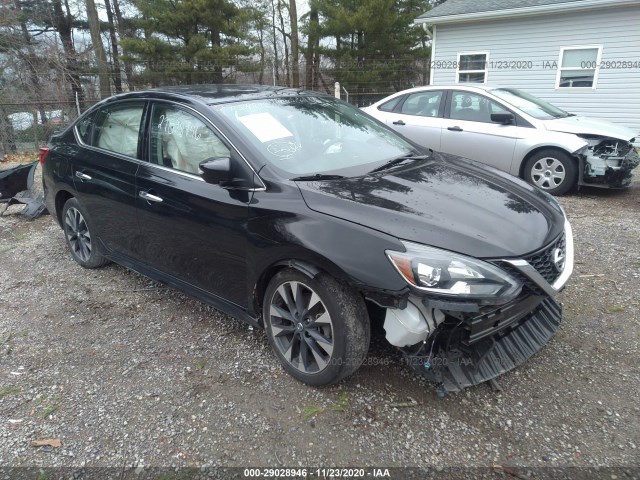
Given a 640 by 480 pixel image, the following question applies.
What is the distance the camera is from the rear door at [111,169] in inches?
138

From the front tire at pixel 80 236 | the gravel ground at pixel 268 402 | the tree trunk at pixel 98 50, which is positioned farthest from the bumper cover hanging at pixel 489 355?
the tree trunk at pixel 98 50

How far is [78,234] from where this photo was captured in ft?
14.4

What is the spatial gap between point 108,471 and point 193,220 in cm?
146

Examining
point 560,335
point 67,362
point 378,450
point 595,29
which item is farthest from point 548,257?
point 595,29

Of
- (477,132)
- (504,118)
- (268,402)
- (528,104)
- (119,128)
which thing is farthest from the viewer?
(528,104)

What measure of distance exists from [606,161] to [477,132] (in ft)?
5.53

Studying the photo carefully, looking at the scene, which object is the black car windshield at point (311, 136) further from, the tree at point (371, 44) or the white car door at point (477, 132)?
the tree at point (371, 44)

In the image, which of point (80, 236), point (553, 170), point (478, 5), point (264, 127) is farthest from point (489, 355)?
point (478, 5)

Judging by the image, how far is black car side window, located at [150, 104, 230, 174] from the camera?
3002mm

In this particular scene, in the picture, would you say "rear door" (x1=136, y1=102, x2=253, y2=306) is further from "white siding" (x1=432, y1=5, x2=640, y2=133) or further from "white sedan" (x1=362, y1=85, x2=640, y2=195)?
"white siding" (x1=432, y1=5, x2=640, y2=133)

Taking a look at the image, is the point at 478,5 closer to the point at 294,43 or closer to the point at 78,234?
the point at 294,43

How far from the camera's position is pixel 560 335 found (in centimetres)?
310

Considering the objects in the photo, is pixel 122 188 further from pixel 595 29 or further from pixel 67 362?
pixel 595 29

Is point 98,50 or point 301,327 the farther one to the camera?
point 98,50
